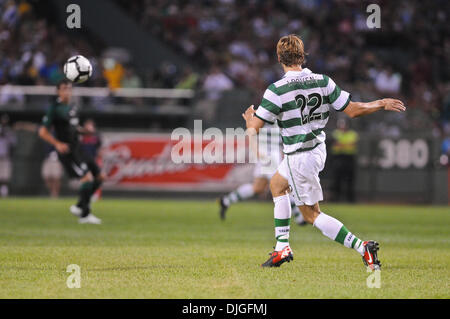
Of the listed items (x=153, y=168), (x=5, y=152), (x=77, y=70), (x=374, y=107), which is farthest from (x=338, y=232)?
(x=5, y=152)

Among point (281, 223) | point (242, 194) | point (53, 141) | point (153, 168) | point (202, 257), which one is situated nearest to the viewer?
point (281, 223)

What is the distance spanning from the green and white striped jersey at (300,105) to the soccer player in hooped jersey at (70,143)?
6807mm

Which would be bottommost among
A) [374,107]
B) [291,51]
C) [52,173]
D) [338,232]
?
[338,232]

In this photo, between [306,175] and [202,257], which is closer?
[306,175]

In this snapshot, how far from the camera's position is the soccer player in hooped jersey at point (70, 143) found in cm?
1438

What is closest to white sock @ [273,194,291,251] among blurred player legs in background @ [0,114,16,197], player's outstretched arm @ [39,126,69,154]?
player's outstretched arm @ [39,126,69,154]

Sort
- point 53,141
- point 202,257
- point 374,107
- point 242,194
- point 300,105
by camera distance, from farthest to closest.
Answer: point 242,194, point 53,141, point 202,257, point 374,107, point 300,105

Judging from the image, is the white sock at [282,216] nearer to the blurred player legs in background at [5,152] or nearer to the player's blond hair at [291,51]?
the player's blond hair at [291,51]

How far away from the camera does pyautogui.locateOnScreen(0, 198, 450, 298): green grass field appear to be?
7051mm

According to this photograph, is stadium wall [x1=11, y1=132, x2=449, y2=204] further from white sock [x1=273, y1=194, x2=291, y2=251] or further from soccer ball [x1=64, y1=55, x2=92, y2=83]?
white sock [x1=273, y1=194, x2=291, y2=251]

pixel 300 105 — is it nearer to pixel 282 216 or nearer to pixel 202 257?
pixel 282 216

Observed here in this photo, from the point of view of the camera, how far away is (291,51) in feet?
27.4

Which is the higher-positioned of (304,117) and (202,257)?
(304,117)

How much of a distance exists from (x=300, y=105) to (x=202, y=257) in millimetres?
2537
